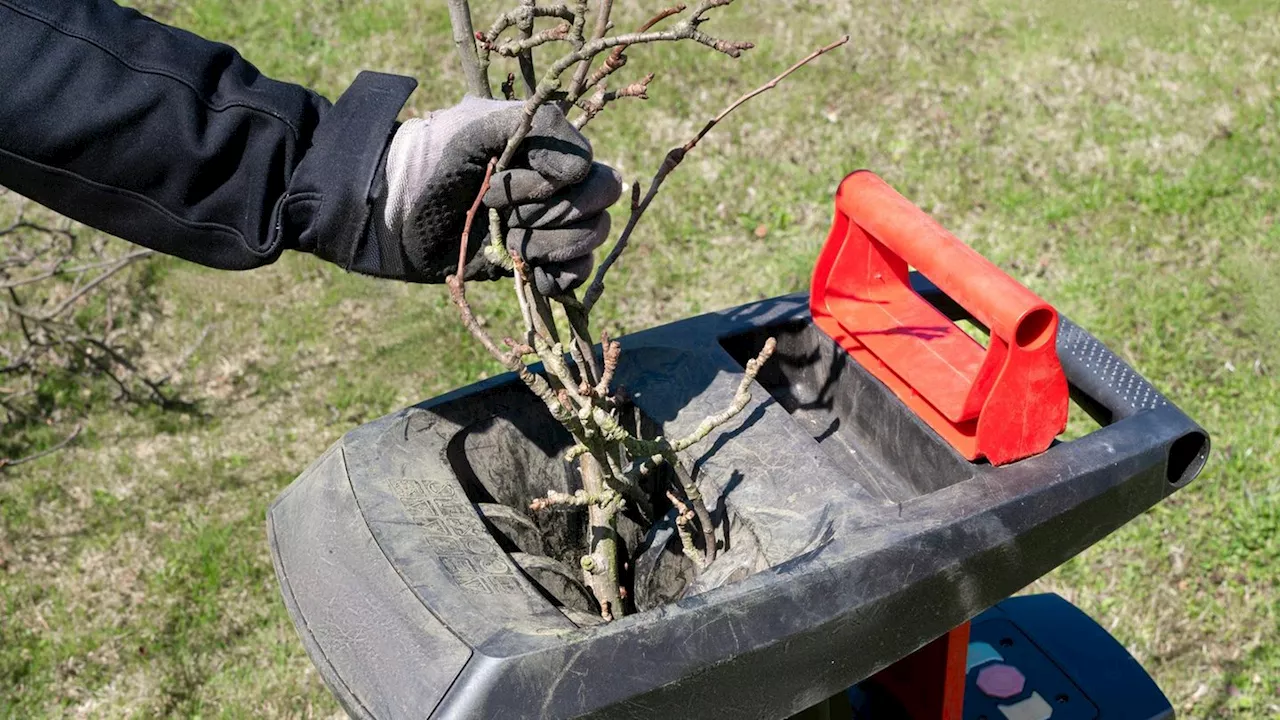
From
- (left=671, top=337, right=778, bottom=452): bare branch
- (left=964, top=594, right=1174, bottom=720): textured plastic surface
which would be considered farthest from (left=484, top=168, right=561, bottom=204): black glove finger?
(left=964, top=594, right=1174, bottom=720): textured plastic surface

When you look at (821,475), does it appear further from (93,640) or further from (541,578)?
(93,640)

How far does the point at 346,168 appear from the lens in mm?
1956

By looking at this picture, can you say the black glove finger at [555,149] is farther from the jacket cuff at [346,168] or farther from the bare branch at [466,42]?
the jacket cuff at [346,168]

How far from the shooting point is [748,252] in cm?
448

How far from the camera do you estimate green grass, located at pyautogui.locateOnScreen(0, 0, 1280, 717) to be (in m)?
3.27

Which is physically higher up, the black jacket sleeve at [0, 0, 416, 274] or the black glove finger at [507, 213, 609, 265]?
the black jacket sleeve at [0, 0, 416, 274]

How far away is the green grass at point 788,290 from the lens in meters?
3.27

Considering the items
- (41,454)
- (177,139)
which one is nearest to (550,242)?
(177,139)

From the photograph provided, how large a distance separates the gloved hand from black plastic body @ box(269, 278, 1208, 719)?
0.27 m

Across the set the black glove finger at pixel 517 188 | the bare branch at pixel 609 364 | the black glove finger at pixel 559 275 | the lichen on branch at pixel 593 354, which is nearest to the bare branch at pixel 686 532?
the lichen on branch at pixel 593 354

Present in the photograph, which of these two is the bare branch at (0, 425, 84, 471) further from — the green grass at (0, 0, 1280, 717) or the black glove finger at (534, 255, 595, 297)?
the black glove finger at (534, 255, 595, 297)

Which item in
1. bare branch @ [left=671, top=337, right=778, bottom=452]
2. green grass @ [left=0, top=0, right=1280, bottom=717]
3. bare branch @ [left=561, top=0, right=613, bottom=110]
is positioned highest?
bare branch @ [left=561, top=0, right=613, bottom=110]

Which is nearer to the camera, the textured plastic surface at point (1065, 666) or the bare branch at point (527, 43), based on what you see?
the bare branch at point (527, 43)

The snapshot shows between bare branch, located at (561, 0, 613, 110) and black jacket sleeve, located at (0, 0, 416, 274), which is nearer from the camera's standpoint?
bare branch, located at (561, 0, 613, 110)
